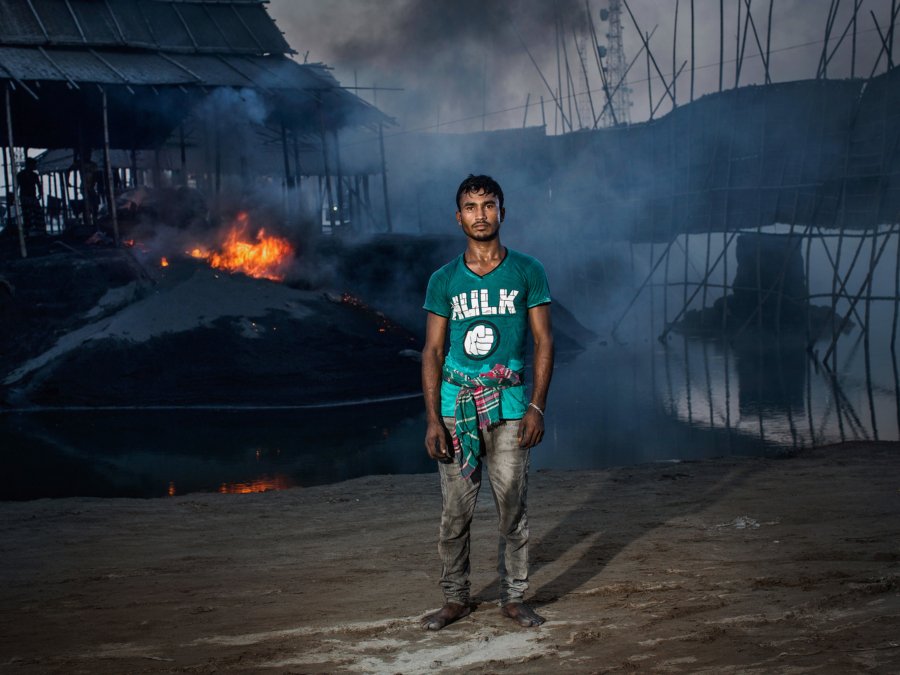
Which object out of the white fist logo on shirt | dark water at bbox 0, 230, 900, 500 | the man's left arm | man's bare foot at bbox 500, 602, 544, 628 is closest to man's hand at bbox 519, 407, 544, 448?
the man's left arm

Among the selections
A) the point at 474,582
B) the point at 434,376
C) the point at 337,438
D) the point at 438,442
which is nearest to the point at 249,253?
the point at 337,438

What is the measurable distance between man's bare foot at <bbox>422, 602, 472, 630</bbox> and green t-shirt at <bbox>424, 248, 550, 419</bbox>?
→ 0.82 metres

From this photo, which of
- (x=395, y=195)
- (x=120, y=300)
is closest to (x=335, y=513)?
(x=120, y=300)

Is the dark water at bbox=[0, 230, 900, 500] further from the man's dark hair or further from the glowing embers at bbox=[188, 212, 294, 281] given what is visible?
the man's dark hair

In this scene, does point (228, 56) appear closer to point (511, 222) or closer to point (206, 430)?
point (511, 222)

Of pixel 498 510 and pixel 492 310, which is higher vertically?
pixel 492 310

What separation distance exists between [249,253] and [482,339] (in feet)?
54.4

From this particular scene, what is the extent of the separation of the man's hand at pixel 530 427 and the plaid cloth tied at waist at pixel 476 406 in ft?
0.35

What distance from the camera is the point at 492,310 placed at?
3977 millimetres

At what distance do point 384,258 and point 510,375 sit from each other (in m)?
17.6

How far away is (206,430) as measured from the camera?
13.5 m

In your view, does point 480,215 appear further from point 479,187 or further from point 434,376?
point 434,376

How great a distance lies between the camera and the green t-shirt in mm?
3977

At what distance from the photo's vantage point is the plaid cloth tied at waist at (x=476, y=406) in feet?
13.0
